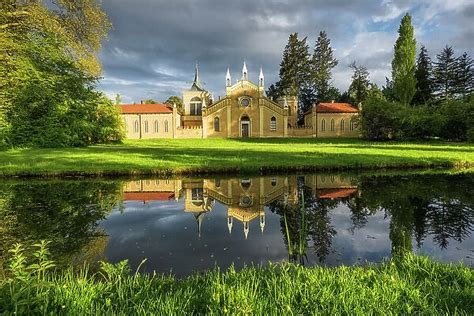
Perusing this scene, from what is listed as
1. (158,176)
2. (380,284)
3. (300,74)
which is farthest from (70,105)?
(300,74)

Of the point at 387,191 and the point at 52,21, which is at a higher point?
the point at 52,21

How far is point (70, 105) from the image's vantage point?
1129 inches

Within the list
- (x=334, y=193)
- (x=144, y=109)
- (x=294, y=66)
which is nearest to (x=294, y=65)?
(x=294, y=66)

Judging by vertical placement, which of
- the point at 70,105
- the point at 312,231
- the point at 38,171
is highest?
the point at 70,105

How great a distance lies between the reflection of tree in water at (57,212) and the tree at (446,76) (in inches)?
2795

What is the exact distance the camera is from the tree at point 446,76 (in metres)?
65.8

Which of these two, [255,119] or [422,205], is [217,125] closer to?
[255,119]

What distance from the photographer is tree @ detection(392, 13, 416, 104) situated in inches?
1897

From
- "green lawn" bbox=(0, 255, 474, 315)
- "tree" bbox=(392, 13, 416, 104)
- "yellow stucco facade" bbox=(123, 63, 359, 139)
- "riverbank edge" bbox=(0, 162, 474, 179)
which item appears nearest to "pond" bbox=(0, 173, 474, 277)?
"riverbank edge" bbox=(0, 162, 474, 179)

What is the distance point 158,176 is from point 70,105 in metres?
17.1

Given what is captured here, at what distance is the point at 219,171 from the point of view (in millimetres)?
17031

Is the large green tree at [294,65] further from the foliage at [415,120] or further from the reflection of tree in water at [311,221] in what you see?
the reflection of tree in water at [311,221]

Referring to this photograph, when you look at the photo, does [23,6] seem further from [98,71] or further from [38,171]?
[38,171]

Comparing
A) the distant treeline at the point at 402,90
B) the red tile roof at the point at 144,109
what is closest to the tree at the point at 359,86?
the distant treeline at the point at 402,90
